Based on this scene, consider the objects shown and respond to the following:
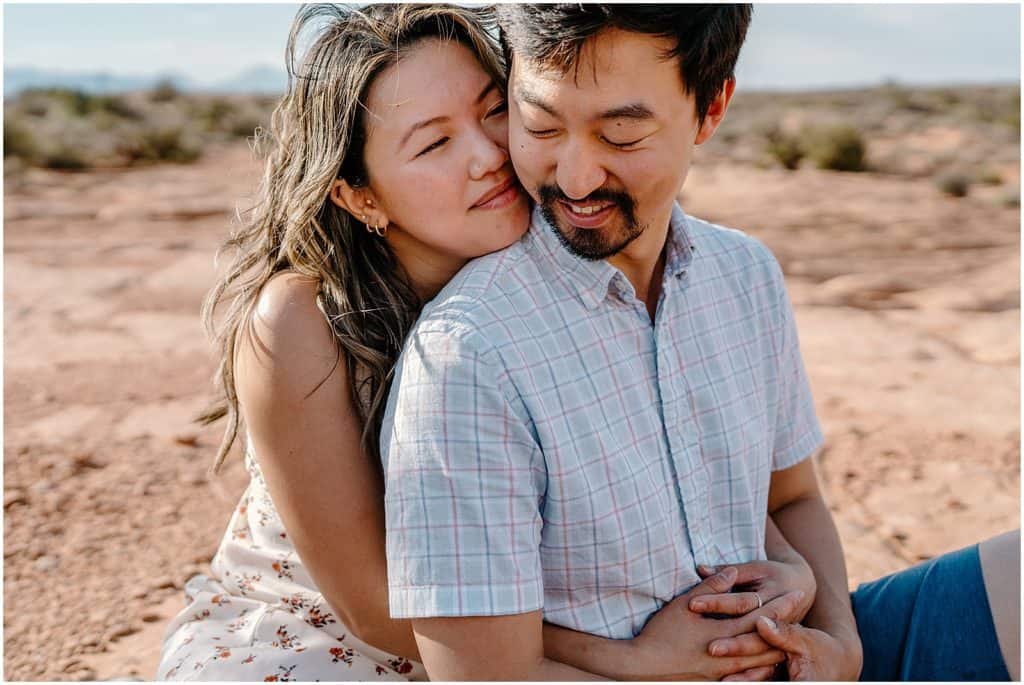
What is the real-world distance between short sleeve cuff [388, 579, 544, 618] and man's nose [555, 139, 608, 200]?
70 cm

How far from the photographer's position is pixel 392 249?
7.16 ft

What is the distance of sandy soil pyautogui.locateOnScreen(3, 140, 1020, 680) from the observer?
318 centimetres

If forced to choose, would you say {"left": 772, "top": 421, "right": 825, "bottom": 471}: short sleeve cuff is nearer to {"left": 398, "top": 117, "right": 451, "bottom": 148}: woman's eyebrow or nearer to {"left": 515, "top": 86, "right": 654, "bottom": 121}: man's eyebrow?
{"left": 515, "top": 86, "right": 654, "bottom": 121}: man's eyebrow

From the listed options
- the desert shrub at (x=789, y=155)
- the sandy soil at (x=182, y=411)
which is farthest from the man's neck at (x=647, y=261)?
the desert shrub at (x=789, y=155)

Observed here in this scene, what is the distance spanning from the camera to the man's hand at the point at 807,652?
1782 millimetres

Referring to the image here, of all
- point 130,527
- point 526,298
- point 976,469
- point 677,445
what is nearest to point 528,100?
point 526,298

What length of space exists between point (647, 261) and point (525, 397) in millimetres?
507

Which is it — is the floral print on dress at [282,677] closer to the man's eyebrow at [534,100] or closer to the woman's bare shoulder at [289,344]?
the woman's bare shoulder at [289,344]

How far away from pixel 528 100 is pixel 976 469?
3057 mm

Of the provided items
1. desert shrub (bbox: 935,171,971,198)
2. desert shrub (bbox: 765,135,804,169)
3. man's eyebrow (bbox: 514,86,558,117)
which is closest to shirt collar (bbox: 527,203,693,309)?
man's eyebrow (bbox: 514,86,558,117)

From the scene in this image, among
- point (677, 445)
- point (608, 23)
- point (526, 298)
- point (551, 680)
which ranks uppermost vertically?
point (608, 23)

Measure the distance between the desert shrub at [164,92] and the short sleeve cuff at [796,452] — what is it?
103 ft

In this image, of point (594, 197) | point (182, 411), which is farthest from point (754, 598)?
point (182, 411)

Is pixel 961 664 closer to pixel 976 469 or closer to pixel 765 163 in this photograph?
pixel 976 469
